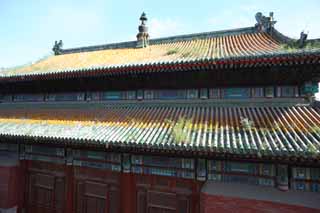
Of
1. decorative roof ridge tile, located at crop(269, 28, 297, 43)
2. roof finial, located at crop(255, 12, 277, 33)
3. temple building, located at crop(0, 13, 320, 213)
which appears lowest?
temple building, located at crop(0, 13, 320, 213)

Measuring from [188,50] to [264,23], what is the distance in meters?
3.29

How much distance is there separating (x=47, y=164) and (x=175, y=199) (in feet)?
16.2

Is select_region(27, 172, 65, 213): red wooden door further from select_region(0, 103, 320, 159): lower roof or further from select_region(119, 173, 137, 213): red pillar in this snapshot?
select_region(119, 173, 137, 213): red pillar

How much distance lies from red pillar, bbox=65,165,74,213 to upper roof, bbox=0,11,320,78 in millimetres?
3555

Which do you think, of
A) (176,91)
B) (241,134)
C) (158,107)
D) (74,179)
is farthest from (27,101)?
(241,134)

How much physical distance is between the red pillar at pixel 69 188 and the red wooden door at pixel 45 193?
26 centimetres

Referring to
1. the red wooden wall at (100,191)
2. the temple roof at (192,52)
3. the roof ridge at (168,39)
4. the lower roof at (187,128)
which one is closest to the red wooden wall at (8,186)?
the red wooden wall at (100,191)

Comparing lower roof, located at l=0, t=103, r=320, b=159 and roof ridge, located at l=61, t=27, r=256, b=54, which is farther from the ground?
roof ridge, located at l=61, t=27, r=256, b=54

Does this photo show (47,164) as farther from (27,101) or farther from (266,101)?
(266,101)

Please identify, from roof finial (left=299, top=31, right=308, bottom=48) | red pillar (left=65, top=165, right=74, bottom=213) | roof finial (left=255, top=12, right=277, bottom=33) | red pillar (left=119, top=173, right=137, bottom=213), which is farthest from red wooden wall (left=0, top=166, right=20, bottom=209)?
roof finial (left=255, top=12, right=277, bottom=33)

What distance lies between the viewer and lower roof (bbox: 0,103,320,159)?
15.4ft

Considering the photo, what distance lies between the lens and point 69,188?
7590 mm

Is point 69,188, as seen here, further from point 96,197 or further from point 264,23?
point 264,23

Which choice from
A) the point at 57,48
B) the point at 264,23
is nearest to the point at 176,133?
the point at 264,23
